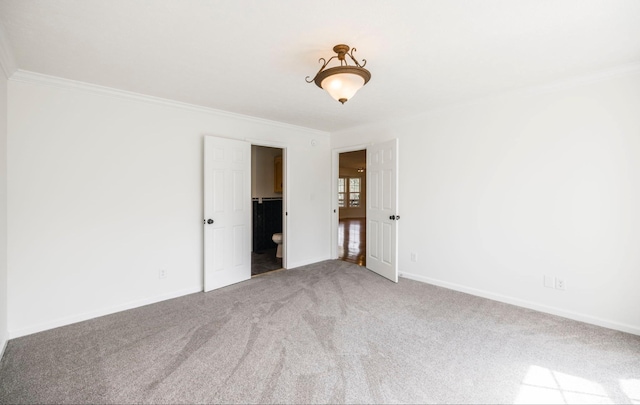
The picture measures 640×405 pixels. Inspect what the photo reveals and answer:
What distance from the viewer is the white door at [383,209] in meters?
3.95

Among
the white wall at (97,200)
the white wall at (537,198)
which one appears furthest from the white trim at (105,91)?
the white wall at (537,198)

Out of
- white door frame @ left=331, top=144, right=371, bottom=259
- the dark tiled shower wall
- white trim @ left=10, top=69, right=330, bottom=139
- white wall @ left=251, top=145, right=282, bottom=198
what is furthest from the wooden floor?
white trim @ left=10, top=69, right=330, bottom=139

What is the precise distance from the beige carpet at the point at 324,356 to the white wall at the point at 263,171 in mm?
3090

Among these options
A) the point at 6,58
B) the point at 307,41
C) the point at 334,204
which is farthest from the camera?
the point at 334,204

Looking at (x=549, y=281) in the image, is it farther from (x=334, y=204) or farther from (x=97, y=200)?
(x=97, y=200)

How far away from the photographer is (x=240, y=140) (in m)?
3.94

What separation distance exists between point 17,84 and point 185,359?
281 centimetres

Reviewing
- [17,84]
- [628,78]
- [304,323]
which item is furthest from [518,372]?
[17,84]

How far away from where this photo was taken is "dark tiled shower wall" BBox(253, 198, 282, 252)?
19.1ft

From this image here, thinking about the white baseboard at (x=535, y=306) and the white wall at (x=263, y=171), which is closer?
the white baseboard at (x=535, y=306)

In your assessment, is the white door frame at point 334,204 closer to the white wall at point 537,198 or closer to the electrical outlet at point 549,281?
the white wall at point 537,198

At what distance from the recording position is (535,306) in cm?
300

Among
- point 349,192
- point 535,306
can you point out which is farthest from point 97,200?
point 349,192

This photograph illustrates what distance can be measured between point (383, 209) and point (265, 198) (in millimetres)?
2805
